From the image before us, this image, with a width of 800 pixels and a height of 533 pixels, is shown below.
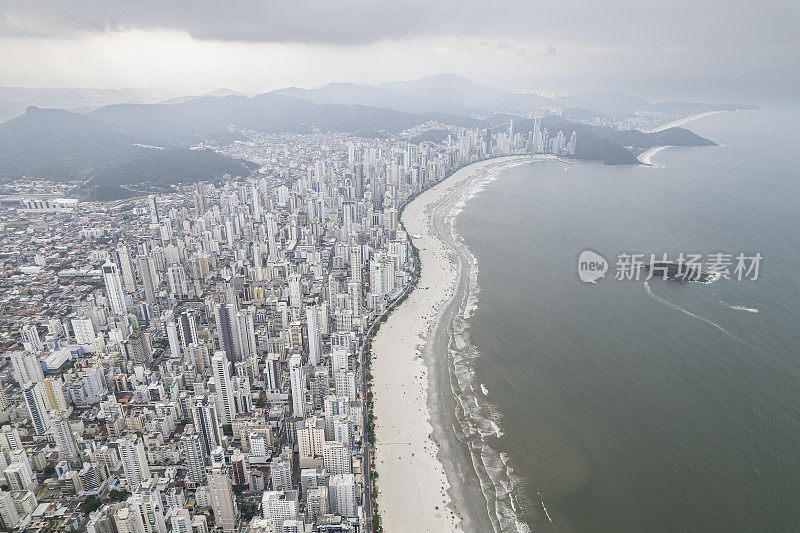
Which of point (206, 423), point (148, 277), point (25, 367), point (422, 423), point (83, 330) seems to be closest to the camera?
point (206, 423)

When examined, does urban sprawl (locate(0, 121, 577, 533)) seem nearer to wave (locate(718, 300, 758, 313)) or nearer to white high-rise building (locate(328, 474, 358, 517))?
white high-rise building (locate(328, 474, 358, 517))

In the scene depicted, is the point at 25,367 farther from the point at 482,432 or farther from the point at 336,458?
the point at 482,432

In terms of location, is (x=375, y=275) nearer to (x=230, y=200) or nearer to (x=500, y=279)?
(x=500, y=279)

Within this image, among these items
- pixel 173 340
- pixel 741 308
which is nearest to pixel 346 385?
pixel 173 340

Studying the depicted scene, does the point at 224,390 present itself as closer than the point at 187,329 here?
Yes

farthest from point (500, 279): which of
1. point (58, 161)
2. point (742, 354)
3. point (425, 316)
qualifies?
point (58, 161)

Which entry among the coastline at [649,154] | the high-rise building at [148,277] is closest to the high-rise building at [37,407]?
the high-rise building at [148,277]

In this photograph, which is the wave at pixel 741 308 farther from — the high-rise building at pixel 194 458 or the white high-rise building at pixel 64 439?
the white high-rise building at pixel 64 439
